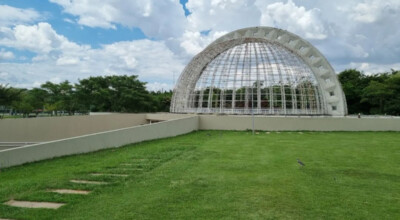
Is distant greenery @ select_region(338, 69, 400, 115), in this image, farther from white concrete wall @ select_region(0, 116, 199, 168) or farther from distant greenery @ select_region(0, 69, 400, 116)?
white concrete wall @ select_region(0, 116, 199, 168)

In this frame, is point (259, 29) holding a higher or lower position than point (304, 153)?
higher

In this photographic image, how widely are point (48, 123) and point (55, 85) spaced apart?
70.1 ft

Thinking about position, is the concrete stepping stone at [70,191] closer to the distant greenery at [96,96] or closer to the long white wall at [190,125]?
the long white wall at [190,125]

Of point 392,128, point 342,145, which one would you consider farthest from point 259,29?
point 342,145

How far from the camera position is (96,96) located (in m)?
34.5

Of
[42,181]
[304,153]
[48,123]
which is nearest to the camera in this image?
[42,181]

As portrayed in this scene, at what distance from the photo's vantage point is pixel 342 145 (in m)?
13.3

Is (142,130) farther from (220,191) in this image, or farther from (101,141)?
(220,191)

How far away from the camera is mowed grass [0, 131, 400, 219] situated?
508 centimetres

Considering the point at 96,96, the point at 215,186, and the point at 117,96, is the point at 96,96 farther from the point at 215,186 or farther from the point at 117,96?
the point at 215,186

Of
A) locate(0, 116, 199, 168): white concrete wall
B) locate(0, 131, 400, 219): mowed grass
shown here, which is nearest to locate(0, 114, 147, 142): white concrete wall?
locate(0, 116, 199, 168): white concrete wall

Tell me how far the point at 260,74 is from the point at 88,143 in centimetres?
1477

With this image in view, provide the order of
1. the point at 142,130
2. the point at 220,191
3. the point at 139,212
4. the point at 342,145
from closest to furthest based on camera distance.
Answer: the point at 139,212 → the point at 220,191 → the point at 342,145 → the point at 142,130

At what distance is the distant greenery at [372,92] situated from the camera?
32156mm
